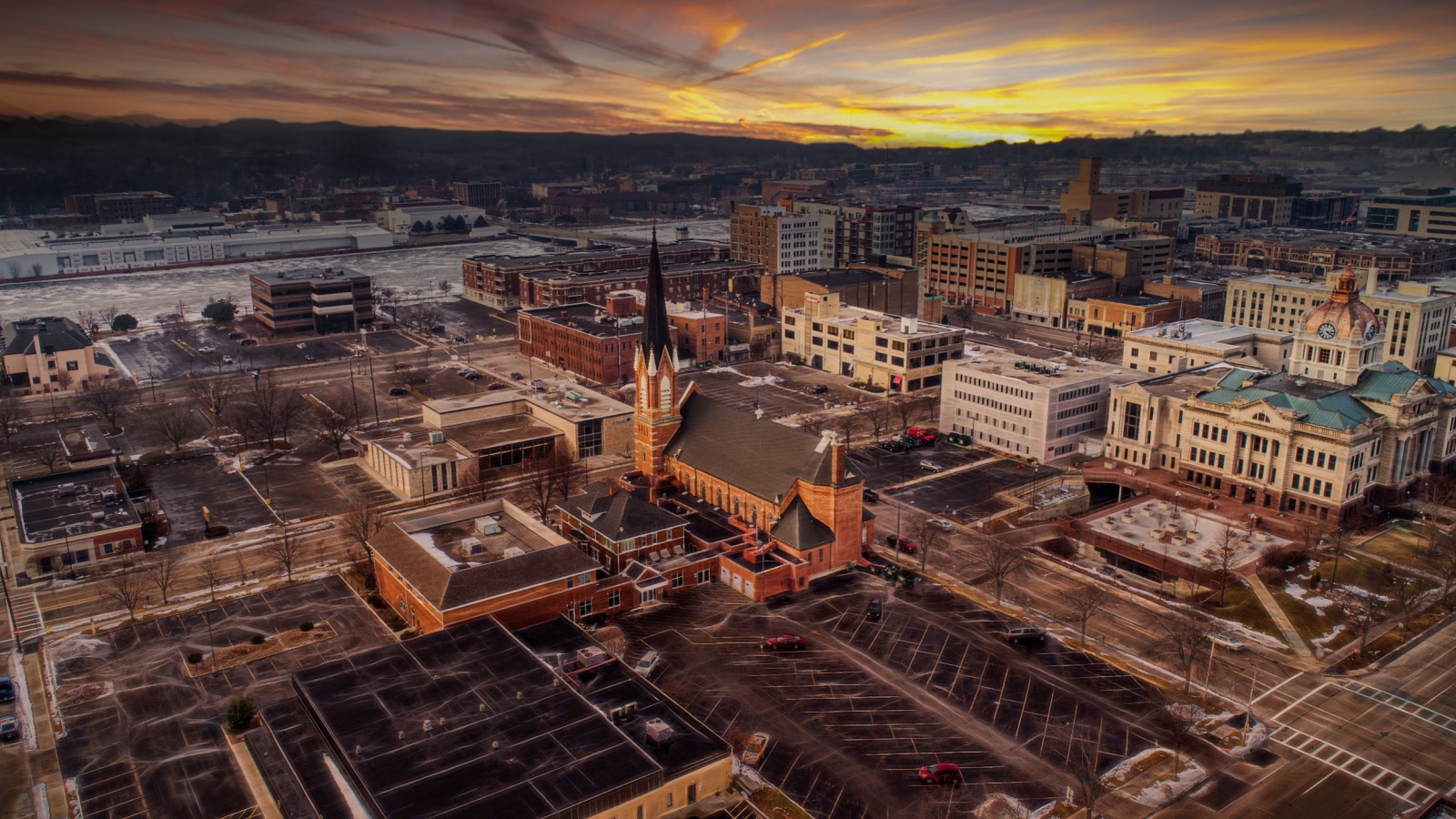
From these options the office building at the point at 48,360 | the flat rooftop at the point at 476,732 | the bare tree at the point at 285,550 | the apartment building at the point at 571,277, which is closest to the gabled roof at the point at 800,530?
the flat rooftop at the point at 476,732

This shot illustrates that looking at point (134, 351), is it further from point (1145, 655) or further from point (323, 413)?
point (1145, 655)

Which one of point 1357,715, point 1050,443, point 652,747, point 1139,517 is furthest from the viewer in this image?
point 1050,443

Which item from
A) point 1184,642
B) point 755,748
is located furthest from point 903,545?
point 755,748

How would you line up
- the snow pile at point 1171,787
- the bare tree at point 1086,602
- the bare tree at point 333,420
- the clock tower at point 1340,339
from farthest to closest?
the bare tree at point 333,420 → the clock tower at point 1340,339 → the bare tree at point 1086,602 → the snow pile at point 1171,787

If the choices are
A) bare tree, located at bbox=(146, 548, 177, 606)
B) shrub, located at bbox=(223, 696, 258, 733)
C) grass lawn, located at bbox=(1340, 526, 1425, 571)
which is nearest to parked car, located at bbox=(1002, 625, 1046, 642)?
grass lawn, located at bbox=(1340, 526, 1425, 571)

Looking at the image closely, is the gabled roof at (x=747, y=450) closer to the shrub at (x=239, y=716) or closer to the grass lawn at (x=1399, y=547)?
the shrub at (x=239, y=716)

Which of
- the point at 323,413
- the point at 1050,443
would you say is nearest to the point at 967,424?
the point at 1050,443
